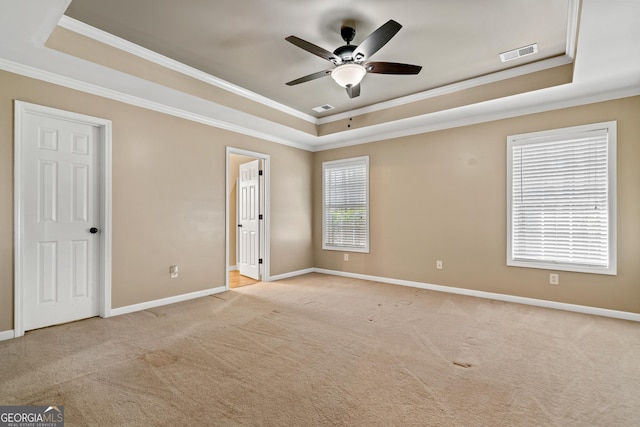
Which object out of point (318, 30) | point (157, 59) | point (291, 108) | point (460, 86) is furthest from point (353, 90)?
point (157, 59)

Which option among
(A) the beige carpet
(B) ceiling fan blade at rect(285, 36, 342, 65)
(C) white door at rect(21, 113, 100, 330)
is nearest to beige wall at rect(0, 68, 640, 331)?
(C) white door at rect(21, 113, 100, 330)

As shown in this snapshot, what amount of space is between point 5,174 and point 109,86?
1.35 m

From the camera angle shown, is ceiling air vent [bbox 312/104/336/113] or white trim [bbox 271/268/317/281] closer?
ceiling air vent [bbox 312/104/336/113]

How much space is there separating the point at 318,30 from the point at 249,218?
370cm

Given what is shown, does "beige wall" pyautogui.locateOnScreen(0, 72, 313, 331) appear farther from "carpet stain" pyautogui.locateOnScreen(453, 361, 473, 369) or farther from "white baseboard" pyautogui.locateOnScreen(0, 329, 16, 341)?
"carpet stain" pyautogui.locateOnScreen(453, 361, 473, 369)

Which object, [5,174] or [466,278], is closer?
[5,174]

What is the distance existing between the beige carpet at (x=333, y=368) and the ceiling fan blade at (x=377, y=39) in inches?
105

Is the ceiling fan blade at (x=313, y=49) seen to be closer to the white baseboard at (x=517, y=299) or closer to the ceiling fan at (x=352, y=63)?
the ceiling fan at (x=352, y=63)

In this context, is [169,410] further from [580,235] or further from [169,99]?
[580,235]

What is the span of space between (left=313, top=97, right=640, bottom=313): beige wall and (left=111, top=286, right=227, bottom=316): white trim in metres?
2.48

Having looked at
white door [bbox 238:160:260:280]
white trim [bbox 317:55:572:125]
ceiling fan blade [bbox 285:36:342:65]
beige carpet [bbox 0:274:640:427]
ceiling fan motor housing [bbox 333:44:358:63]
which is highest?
white trim [bbox 317:55:572:125]

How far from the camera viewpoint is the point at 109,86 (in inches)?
139

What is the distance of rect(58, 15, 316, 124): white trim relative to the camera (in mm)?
2863

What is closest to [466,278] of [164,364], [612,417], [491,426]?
[612,417]
